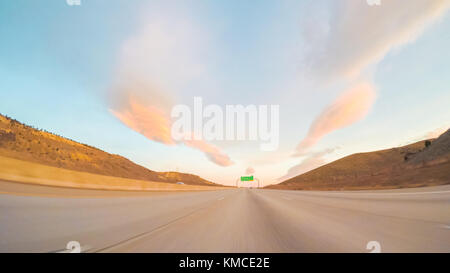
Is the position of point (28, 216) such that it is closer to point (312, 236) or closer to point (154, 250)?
→ point (154, 250)

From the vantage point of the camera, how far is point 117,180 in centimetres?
2178

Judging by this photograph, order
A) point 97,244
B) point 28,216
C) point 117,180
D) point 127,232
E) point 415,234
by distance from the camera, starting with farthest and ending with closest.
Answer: point 117,180
point 28,216
point 127,232
point 415,234
point 97,244

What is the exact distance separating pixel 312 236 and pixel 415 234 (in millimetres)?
2070

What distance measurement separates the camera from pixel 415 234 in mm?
4227
